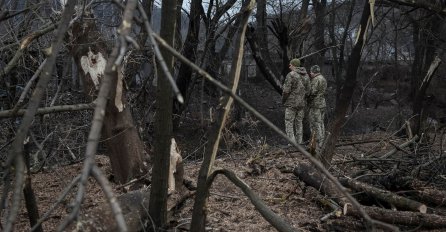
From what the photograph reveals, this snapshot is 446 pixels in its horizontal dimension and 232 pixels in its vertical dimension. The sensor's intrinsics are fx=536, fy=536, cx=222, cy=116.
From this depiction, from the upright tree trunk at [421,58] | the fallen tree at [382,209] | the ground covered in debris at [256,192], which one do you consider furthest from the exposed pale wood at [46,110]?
the upright tree trunk at [421,58]

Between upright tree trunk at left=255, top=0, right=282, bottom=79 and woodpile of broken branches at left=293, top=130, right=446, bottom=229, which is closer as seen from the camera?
woodpile of broken branches at left=293, top=130, right=446, bottom=229

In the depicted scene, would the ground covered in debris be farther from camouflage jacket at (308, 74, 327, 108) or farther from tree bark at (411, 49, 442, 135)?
tree bark at (411, 49, 442, 135)

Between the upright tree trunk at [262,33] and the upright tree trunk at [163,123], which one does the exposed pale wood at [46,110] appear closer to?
the upright tree trunk at [163,123]

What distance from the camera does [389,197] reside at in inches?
195

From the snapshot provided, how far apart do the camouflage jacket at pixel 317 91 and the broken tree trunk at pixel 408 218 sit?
5386 millimetres

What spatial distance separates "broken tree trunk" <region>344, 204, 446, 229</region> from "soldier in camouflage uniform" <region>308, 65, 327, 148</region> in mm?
5169

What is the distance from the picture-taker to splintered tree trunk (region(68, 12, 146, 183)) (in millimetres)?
5297

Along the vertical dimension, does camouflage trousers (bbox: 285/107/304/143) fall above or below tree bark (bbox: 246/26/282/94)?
below

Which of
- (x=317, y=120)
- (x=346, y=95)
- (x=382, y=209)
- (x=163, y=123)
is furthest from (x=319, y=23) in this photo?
(x=163, y=123)

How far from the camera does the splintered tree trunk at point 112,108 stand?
530cm

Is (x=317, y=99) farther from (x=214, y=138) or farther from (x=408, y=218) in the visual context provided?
(x=214, y=138)

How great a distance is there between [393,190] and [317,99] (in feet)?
15.4

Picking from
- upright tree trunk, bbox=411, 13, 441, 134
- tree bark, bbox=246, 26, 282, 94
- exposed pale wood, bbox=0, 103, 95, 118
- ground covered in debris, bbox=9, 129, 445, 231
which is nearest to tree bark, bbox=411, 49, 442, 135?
upright tree trunk, bbox=411, 13, 441, 134

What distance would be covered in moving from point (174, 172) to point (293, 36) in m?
7.80
